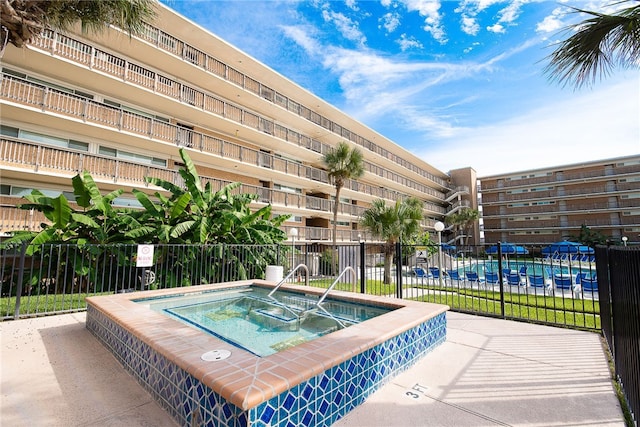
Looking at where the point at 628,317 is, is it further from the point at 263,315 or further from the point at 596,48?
the point at 263,315

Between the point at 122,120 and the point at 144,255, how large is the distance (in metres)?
10.2

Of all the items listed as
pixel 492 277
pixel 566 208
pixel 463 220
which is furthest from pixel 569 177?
pixel 492 277

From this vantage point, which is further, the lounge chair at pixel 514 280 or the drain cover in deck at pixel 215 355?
the lounge chair at pixel 514 280

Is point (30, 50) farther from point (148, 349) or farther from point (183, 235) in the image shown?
point (148, 349)

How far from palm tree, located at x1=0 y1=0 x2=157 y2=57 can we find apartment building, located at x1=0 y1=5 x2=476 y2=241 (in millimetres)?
Answer: 3680

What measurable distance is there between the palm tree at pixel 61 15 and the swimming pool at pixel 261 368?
21.6ft

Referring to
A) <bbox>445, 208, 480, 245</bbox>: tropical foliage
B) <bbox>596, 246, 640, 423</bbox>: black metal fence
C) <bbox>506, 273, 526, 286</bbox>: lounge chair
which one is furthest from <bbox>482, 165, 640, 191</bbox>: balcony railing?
<bbox>596, 246, 640, 423</bbox>: black metal fence

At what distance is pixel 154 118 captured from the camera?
1698 cm

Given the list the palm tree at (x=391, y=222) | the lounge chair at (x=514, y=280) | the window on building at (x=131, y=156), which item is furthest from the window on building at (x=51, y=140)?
the lounge chair at (x=514, y=280)

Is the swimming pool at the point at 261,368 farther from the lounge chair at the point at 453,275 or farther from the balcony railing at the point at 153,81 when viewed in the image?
the balcony railing at the point at 153,81

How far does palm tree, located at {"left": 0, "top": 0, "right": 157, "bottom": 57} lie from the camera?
6.12 metres

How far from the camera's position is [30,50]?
1188cm

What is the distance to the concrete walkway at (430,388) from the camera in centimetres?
303

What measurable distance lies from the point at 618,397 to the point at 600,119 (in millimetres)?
5595
